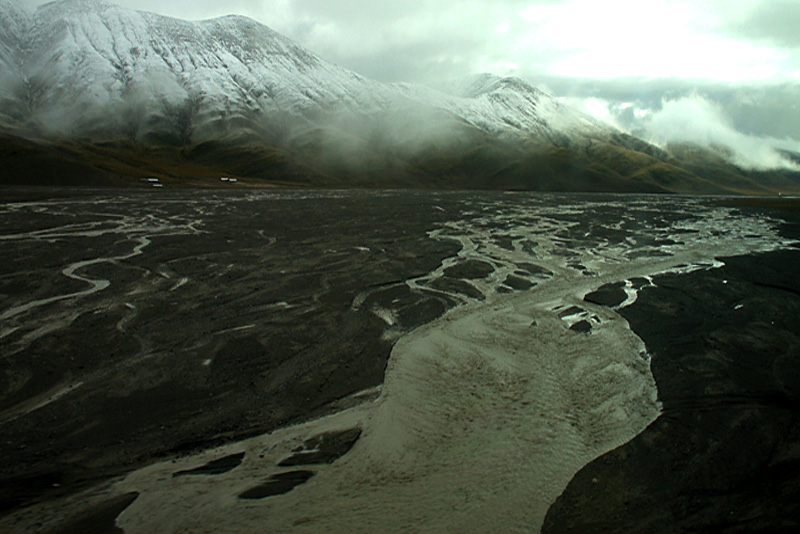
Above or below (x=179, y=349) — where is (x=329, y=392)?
below

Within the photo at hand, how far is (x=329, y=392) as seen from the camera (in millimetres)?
8734

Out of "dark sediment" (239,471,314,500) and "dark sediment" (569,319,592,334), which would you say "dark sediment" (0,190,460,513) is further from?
"dark sediment" (569,319,592,334)

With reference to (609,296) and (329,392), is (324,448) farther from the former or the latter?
(609,296)

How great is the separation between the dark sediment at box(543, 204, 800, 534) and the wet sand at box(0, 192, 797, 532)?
7.2 inches

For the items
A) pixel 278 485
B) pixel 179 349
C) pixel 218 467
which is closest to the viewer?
pixel 278 485

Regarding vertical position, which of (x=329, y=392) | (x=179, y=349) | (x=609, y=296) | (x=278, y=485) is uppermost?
(x=609, y=296)

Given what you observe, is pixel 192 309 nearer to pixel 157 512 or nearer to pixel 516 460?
pixel 157 512

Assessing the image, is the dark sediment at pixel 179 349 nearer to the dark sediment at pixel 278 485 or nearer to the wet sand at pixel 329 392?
the wet sand at pixel 329 392

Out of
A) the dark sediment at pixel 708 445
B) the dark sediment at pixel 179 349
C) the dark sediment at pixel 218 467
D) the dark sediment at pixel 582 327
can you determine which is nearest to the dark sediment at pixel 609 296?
the dark sediment at pixel 708 445

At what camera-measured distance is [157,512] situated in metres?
5.68

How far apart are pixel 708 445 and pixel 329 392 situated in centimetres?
608

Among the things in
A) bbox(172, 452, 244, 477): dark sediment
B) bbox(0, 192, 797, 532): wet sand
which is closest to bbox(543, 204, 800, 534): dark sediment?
bbox(0, 192, 797, 532): wet sand

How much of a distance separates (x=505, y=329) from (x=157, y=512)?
28.5 ft

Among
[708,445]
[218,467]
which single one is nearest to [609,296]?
[708,445]
